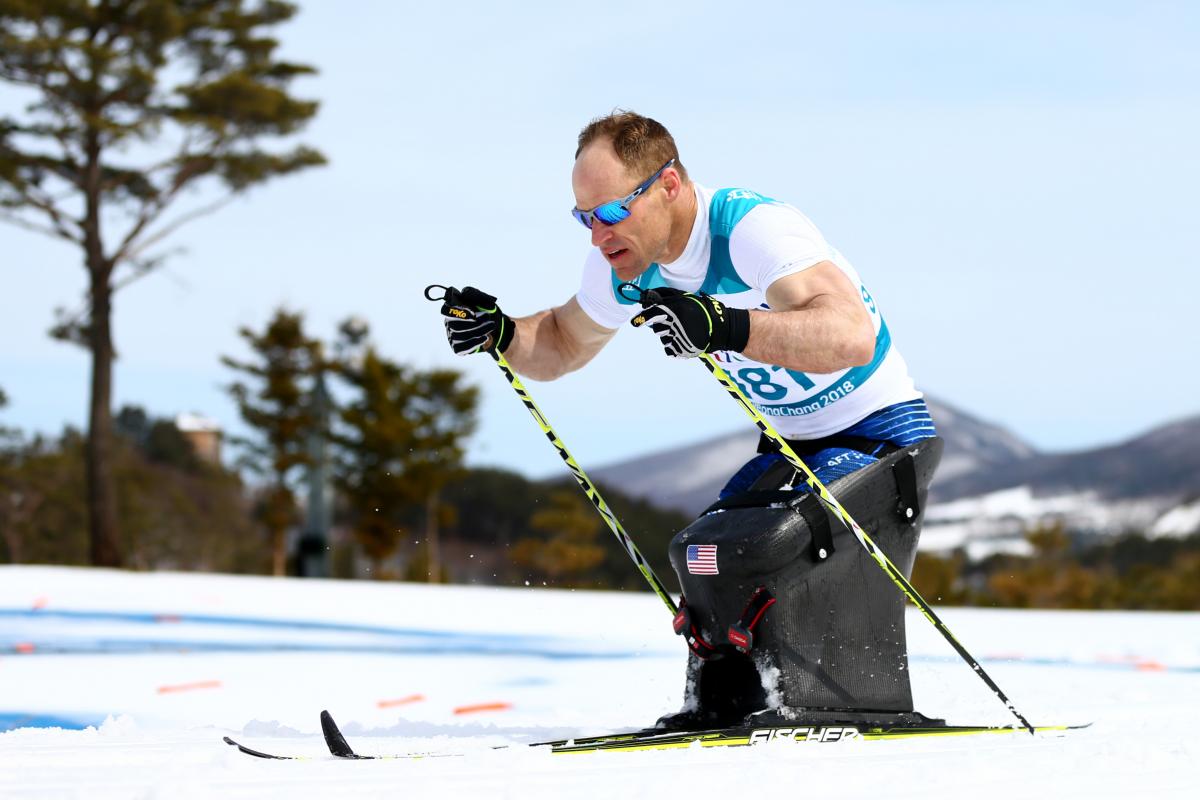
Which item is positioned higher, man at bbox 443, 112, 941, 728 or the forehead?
the forehead

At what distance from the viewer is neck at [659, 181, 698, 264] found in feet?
12.2

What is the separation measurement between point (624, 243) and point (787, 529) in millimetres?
922

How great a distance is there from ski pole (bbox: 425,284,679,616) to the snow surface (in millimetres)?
618

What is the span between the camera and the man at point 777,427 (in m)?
3.52

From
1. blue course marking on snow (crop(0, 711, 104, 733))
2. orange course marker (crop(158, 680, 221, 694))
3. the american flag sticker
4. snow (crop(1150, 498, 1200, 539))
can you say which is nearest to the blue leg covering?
the american flag sticker

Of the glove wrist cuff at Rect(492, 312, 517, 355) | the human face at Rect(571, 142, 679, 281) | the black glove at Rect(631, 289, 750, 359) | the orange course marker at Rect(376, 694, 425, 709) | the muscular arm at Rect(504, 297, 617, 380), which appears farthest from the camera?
the orange course marker at Rect(376, 694, 425, 709)

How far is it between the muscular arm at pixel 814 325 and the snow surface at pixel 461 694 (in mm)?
982

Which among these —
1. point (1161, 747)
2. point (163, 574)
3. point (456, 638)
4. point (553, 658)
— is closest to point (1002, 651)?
point (553, 658)

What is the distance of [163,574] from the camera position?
509 inches

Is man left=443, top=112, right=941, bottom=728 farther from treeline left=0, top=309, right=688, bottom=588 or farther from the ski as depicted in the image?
treeline left=0, top=309, right=688, bottom=588

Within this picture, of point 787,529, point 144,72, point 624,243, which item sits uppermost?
point 144,72

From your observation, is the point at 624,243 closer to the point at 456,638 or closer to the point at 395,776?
the point at 395,776

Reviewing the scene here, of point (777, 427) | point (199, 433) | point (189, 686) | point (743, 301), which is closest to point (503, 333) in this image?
point (743, 301)

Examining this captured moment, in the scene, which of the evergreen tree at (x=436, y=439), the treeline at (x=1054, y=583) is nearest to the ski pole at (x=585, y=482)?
the treeline at (x=1054, y=583)
